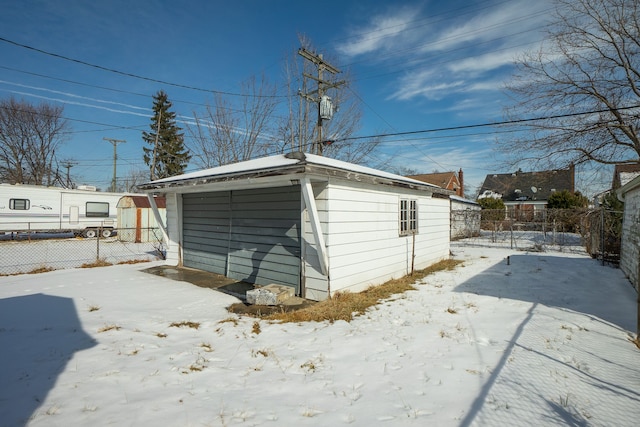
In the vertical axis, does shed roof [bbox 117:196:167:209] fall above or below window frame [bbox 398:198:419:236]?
above


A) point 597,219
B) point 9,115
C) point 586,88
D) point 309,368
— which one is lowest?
point 309,368

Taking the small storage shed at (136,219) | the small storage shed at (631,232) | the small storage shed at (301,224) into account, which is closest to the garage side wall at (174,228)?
the small storage shed at (301,224)

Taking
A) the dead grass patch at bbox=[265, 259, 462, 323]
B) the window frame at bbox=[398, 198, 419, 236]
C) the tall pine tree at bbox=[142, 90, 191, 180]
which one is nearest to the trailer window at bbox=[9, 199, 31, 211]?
the tall pine tree at bbox=[142, 90, 191, 180]

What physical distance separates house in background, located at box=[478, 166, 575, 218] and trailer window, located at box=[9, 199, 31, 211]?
37795 millimetres

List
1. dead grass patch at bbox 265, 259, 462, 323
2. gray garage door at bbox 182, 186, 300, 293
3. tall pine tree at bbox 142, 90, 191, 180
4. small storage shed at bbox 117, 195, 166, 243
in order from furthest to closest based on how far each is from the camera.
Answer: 1. tall pine tree at bbox 142, 90, 191, 180
2. small storage shed at bbox 117, 195, 166, 243
3. gray garage door at bbox 182, 186, 300, 293
4. dead grass patch at bbox 265, 259, 462, 323

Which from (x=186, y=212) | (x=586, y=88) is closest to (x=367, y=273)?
(x=186, y=212)

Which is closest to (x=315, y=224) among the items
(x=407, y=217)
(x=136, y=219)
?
(x=407, y=217)

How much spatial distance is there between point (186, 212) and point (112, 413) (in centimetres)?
743

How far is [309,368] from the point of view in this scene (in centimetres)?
340

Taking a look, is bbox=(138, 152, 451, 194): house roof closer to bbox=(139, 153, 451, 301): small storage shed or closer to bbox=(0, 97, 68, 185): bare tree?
bbox=(139, 153, 451, 301): small storage shed

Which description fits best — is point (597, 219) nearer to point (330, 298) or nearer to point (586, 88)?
point (586, 88)

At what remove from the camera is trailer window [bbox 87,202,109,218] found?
1964 cm

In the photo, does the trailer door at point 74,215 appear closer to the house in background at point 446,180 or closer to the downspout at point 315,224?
the downspout at point 315,224

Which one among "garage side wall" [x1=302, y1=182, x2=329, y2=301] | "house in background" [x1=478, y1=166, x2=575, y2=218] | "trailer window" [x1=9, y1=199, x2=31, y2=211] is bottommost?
"garage side wall" [x1=302, y1=182, x2=329, y2=301]
